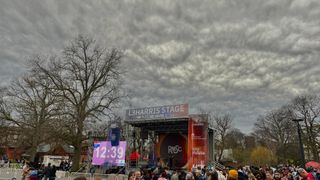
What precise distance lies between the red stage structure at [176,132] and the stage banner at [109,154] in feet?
45.4

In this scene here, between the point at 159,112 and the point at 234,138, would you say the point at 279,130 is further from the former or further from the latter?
the point at 159,112

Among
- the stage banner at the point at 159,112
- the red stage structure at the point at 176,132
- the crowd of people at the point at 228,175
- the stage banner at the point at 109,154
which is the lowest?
the crowd of people at the point at 228,175

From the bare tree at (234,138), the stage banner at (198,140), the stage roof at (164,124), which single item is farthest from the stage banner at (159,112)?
the bare tree at (234,138)

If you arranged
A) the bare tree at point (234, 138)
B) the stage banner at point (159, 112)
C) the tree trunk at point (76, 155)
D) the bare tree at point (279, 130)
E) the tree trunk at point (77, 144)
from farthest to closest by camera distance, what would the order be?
the bare tree at point (234, 138) → the bare tree at point (279, 130) → the stage banner at point (159, 112) → the tree trunk at point (76, 155) → the tree trunk at point (77, 144)

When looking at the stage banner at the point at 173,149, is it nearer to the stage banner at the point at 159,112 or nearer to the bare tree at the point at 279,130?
the stage banner at the point at 159,112

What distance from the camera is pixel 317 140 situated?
1494 inches

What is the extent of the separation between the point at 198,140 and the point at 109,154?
15196 mm

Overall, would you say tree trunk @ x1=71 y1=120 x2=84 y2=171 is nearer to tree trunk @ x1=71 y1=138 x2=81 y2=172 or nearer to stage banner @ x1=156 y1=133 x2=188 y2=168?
tree trunk @ x1=71 y1=138 x2=81 y2=172

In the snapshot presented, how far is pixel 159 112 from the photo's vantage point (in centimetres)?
2788

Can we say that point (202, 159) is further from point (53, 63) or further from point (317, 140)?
point (317, 140)

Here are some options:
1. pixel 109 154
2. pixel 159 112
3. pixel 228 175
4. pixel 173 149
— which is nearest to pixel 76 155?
pixel 159 112

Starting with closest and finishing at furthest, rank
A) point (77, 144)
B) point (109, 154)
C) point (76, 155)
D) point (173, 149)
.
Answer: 1. point (109, 154)
2. point (77, 144)
3. point (76, 155)
4. point (173, 149)

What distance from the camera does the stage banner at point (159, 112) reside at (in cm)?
2675

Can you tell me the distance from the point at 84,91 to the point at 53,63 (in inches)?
152
